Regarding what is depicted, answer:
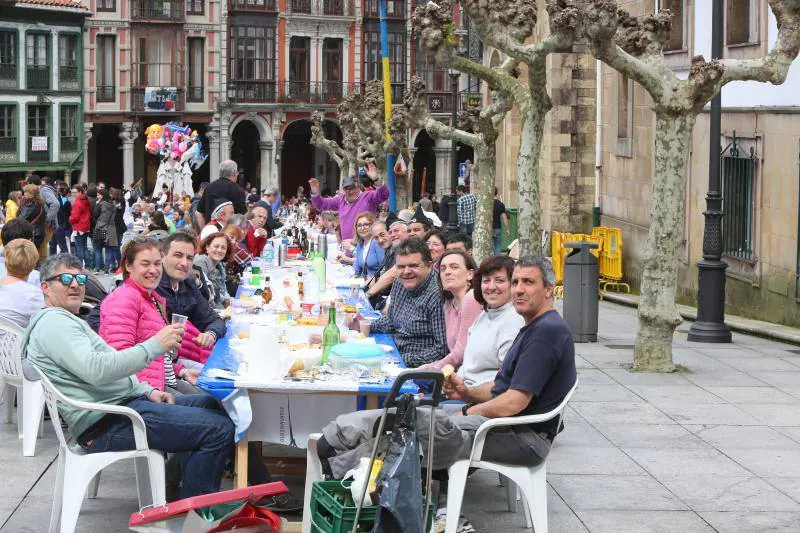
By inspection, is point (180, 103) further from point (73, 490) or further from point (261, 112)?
point (73, 490)

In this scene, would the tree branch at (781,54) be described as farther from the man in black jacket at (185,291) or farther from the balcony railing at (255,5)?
the balcony railing at (255,5)

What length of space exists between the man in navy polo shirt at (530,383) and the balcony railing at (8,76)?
161ft

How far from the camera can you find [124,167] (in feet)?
191

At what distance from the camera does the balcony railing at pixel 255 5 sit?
6106cm

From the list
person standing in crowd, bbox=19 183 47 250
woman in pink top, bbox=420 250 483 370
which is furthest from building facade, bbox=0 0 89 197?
woman in pink top, bbox=420 250 483 370

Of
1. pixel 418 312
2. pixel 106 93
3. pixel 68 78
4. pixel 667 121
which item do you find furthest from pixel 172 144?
pixel 418 312

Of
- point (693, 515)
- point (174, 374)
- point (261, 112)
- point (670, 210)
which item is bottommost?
point (693, 515)

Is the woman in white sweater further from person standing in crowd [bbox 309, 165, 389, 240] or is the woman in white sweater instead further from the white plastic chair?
person standing in crowd [bbox 309, 165, 389, 240]

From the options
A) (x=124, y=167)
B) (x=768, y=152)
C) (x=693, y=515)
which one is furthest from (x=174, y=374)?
(x=124, y=167)

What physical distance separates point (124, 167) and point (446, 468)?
52.6 metres

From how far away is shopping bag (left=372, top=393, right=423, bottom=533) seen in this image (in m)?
6.02

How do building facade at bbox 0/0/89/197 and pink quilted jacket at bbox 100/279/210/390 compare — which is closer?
pink quilted jacket at bbox 100/279/210/390

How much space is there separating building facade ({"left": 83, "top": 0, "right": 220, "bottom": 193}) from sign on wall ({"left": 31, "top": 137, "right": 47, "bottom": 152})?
10.3ft

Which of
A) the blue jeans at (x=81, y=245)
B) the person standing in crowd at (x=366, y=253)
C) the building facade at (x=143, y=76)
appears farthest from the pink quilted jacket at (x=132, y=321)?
the building facade at (x=143, y=76)
